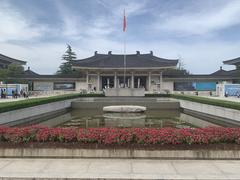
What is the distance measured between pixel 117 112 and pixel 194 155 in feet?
50.4

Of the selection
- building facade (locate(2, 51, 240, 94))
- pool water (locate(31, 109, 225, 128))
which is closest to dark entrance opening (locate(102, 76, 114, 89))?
building facade (locate(2, 51, 240, 94))

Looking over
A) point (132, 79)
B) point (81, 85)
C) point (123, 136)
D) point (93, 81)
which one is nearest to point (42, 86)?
point (81, 85)

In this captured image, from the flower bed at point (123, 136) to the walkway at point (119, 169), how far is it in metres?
0.65

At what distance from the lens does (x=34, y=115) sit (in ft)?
57.2

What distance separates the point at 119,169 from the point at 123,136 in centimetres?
130

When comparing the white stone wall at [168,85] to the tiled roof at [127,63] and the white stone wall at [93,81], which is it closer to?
the tiled roof at [127,63]

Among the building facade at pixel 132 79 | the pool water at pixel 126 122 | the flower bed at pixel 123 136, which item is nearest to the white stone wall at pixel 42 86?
the building facade at pixel 132 79

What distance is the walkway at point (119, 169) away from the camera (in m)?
4.66

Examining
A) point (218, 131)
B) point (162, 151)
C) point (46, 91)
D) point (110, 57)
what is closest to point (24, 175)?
point (162, 151)

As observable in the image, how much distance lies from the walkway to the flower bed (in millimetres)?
649

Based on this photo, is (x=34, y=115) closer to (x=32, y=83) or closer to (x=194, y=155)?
(x=194, y=155)

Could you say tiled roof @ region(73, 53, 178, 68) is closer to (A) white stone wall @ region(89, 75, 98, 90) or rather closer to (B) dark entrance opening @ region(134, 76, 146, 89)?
(A) white stone wall @ region(89, 75, 98, 90)

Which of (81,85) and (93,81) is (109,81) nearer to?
(93,81)

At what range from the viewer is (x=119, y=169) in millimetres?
5039
